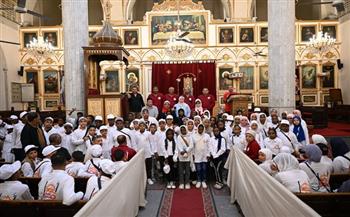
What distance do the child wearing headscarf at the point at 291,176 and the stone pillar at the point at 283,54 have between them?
7.22 m

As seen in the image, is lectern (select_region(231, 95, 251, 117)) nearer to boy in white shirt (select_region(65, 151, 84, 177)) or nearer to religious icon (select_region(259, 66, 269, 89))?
boy in white shirt (select_region(65, 151, 84, 177))

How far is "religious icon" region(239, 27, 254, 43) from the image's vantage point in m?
21.9

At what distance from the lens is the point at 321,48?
20812mm

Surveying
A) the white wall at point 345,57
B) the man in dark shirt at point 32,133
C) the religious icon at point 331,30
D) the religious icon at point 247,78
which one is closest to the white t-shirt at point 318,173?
the man in dark shirt at point 32,133

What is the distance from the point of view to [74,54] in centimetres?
1153

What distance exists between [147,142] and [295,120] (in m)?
3.73

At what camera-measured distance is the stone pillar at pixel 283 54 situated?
1193 cm

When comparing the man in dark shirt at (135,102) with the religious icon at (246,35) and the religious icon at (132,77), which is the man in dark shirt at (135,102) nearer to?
the religious icon at (132,77)

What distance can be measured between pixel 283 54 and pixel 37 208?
9.66 meters

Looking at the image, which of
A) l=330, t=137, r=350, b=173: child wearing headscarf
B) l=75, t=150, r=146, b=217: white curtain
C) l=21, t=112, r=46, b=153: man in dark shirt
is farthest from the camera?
l=21, t=112, r=46, b=153: man in dark shirt

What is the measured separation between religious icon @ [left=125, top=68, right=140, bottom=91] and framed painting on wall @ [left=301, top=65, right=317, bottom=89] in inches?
391

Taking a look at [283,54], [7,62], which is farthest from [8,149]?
[7,62]

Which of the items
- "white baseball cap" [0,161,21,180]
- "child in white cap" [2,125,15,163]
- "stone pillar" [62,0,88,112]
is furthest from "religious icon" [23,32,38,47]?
"white baseball cap" [0,161,21,180]

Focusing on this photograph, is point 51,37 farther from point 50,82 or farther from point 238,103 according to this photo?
point 238,103
